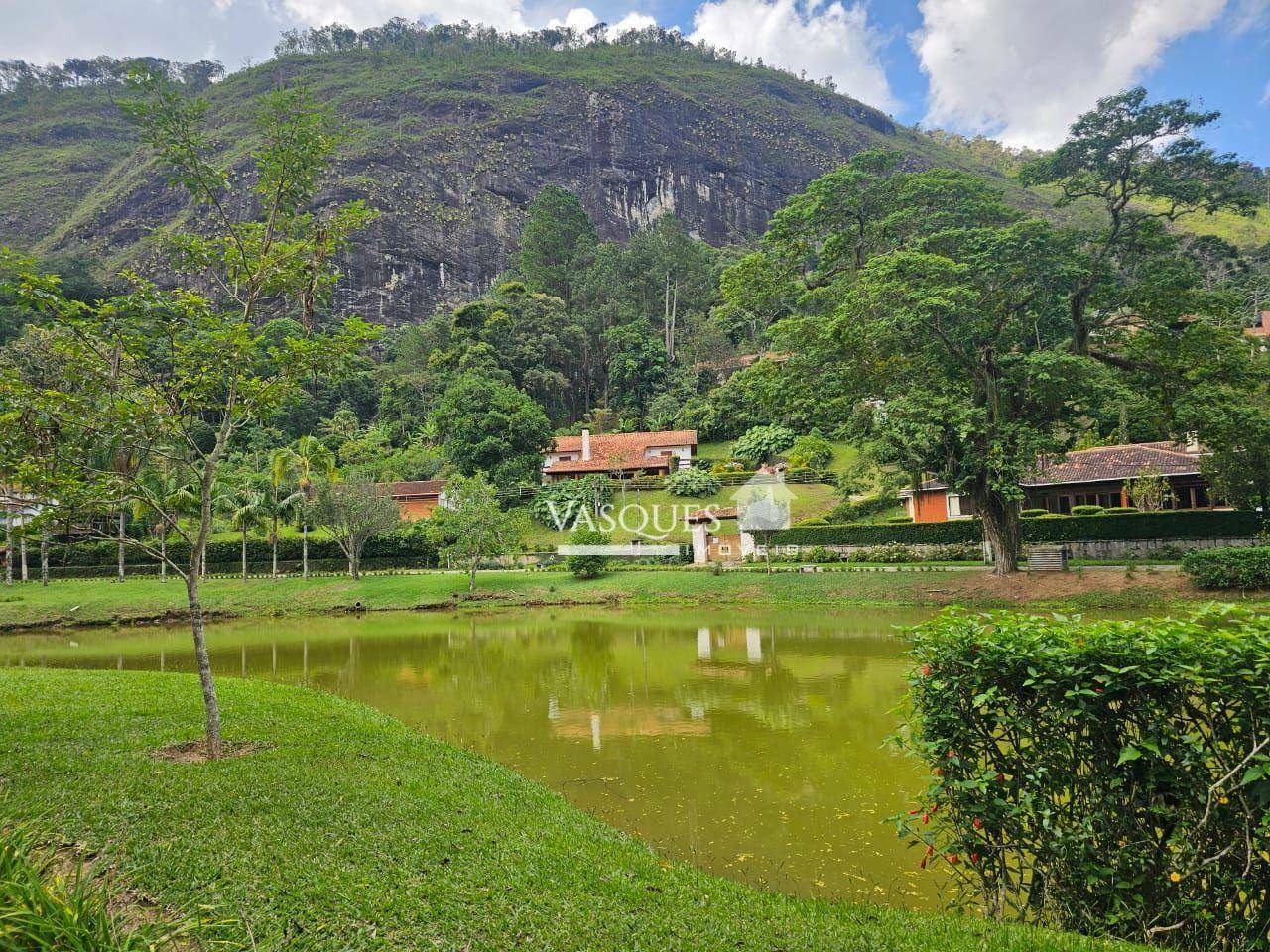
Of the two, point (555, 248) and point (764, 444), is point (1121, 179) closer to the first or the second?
point (764, 444)

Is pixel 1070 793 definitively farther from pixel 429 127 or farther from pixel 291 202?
pixel 429 127

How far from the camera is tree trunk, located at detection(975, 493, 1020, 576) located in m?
21.1

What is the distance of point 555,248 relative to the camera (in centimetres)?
6825

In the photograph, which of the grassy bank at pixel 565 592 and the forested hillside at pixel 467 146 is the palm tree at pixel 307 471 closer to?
the grassy bank at pixel 565 592

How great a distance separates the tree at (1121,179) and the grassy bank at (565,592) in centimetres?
770

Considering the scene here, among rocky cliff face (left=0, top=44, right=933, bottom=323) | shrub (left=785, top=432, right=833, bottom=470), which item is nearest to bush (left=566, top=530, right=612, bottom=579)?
shrub (left=785, top=432, right=833, bottom=470)

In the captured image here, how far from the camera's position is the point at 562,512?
125ft

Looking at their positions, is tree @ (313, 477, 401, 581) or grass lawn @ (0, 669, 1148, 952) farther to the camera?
tree @ (313, 477, 401, 581)

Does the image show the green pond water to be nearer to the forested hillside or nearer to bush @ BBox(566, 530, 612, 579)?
bush @ BBox(566, 530, 612, 579)

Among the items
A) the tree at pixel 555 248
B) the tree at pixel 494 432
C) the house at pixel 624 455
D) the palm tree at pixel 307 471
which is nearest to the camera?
the palm tree at pixel 307 471

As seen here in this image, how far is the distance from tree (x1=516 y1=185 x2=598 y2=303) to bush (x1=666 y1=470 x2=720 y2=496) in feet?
107

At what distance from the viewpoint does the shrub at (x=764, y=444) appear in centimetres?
4559

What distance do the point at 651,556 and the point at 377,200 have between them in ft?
250

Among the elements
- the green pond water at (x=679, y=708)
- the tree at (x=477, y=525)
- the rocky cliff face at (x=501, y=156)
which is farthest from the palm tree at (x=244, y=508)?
the rocky cliff face at (x=501, y=156)
